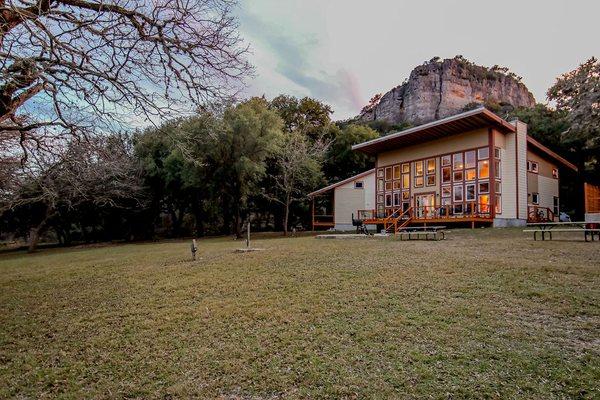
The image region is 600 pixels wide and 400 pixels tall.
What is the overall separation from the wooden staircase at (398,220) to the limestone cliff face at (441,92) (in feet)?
141

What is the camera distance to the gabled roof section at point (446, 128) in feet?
60.5

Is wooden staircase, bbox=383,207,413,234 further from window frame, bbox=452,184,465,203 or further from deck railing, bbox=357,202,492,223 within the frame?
window frame, bbox=452,184,465,203

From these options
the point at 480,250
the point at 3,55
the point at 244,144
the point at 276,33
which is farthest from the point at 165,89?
the point at 244,144

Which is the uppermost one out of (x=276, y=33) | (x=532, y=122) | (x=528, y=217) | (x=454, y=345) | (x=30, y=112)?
(x=532, y=122)

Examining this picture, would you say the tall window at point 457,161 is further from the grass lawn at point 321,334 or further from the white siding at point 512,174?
the grass lawn at point 321,334

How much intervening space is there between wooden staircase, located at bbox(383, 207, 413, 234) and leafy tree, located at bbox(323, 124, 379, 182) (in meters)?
13.6

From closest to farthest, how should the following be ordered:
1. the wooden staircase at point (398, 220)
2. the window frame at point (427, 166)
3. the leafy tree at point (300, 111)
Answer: the wooden staircase at point (398, 220)
the window frame at point (427, 166)
the leafy tree at point (300, 111)

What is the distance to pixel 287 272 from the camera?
8.54 meters

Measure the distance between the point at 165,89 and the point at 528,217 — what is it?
71.6 ft

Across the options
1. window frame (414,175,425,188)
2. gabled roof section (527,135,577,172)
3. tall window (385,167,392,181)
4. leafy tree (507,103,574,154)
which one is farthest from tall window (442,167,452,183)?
leafy tree (507,103,574,154)

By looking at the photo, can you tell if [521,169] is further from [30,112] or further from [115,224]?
[115,224]

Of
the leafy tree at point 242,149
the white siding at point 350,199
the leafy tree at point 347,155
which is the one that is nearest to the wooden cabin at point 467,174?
the white siding at point 350,199

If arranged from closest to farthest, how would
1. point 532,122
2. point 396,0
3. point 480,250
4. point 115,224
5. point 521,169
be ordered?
point 480,250, point 396,0, point 521,169, point 532,122, point 115,224

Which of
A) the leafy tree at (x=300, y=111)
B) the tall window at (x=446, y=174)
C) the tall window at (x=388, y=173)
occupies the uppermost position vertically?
the leafy tree at (x=300, y=111)
